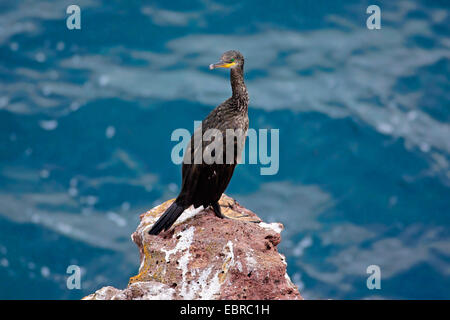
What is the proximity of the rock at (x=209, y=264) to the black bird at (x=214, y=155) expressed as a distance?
0.22m

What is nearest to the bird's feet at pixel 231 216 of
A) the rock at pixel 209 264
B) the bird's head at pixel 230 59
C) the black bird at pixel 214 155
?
the black bird at pixel 214 155

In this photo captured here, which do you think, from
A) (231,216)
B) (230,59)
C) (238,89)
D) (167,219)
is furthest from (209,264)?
(230,59)

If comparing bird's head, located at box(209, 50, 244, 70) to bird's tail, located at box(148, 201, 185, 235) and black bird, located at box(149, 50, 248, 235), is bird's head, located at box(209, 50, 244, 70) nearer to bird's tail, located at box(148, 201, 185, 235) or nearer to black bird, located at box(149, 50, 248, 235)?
black bird, located at box(149, 50, 248, 235)

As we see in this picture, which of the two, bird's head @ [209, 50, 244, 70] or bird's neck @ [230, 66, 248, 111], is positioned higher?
bird's head @ [209, 50, 244, 70]

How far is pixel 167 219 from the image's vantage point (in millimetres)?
6031

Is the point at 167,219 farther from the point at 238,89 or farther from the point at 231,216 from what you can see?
the point at 238,89

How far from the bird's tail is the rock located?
0.08 meters

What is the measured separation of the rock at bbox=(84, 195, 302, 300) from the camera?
516 centimetres

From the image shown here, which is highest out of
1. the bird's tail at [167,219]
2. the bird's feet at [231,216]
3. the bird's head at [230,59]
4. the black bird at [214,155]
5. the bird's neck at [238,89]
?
the bird's head at [230,59]

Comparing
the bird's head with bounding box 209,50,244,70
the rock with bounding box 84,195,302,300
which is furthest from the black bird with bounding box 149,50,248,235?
the rock with bounding box 84,195,302,300

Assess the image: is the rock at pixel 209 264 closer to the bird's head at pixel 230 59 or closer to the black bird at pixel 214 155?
the black bird at pixel 214 155

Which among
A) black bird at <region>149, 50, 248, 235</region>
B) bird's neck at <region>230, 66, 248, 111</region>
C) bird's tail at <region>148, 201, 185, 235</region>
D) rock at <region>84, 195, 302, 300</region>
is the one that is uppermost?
bird's neck at <region>230, 66, 248, 111</region>

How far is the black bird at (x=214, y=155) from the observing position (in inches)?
245

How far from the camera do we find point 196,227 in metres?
6.02
